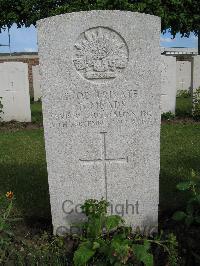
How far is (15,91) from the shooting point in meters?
9.23

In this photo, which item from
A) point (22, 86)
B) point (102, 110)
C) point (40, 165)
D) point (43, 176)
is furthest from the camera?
point (22, 86)

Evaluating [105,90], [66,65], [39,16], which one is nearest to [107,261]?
[105,90]

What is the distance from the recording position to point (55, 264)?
2.82 meters

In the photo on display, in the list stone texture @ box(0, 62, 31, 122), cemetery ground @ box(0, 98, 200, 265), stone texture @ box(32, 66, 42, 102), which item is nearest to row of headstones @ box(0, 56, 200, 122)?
stone texture @ box(0, 62, 31, 122)

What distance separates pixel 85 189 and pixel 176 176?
187cm

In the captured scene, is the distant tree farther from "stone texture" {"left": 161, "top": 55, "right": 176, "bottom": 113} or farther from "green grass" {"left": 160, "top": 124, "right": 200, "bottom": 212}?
"green grass" {"left": 160, "top": 124, "right": 200, "bottom": 212}

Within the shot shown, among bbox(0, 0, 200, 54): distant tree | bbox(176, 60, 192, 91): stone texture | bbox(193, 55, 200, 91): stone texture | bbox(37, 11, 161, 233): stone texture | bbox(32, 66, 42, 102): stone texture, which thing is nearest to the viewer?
bbox(37, 11, 161, 233): stone texture

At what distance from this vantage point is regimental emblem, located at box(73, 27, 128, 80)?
2816mm

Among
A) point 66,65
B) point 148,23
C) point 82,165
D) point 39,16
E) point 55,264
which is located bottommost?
point 55,264

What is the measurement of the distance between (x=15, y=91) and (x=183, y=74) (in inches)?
352

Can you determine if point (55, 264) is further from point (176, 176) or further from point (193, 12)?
point (193, 12)

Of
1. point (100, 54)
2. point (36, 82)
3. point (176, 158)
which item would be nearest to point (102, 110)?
point (100, 54)

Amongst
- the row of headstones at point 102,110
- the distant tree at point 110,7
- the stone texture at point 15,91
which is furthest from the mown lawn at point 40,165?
the distant tree at point 110,7

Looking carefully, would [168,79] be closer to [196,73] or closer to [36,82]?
[196,73]
